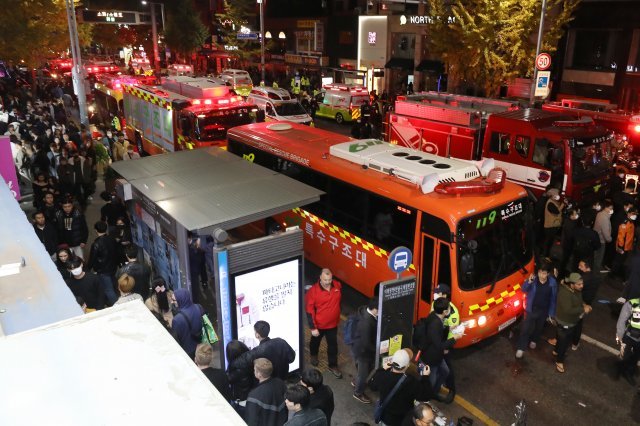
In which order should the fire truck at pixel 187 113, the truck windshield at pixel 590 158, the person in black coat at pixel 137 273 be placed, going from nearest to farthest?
the person in black coat at pixel 137 273 → the truck windshield at pixel 590 158 → the fire truck at pixel 187 113

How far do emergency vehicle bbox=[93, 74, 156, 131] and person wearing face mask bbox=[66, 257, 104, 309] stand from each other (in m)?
16.5

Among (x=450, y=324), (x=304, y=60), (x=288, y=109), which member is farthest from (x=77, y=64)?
(x=304, y=60)

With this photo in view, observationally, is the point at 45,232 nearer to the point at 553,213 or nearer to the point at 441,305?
the point at 441,305

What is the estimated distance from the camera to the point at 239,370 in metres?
6.07

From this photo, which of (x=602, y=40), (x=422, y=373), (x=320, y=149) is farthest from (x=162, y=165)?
(x=602, y=40)

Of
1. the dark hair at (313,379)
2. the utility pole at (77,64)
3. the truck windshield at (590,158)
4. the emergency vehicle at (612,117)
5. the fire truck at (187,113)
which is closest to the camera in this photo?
the dark hair at (313,379)

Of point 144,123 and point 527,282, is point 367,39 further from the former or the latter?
point 527,282

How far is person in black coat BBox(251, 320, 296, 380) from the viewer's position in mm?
6184

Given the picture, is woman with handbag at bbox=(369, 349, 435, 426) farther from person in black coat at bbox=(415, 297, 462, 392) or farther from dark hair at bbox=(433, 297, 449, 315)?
dark hair at bbox=(433, 297, 449, 315)

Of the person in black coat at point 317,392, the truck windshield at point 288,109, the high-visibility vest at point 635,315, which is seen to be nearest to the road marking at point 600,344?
the high-visibility vest at point 635,315

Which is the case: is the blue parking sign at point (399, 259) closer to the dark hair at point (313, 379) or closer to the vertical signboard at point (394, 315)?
the vertical signboard at point (394, 315)

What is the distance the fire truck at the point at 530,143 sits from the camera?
12594 millimetres

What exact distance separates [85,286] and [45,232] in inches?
105

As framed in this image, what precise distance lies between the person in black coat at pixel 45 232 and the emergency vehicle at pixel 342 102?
2028 cm
